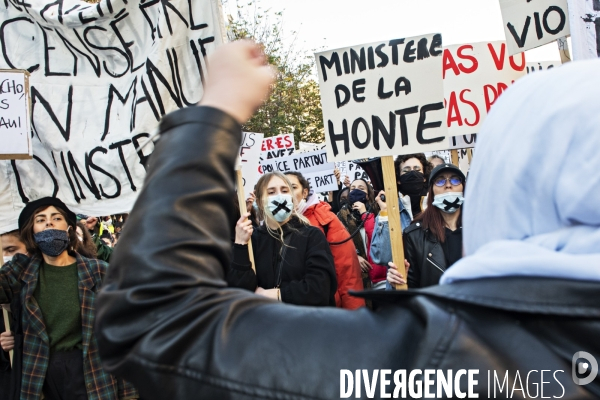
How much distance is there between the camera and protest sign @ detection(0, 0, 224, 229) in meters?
4.32

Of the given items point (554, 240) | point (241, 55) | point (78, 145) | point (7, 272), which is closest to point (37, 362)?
point (7, 272)

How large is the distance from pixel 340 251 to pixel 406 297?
13.6ft

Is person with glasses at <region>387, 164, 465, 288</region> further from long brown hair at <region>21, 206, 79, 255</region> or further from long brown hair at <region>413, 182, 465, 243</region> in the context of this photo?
long brown hair at <region>21, 206, 79, 255</region>

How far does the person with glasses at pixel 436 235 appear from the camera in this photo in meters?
4.17

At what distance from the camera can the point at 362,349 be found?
2.45 feet

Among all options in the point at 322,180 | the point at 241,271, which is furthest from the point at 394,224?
the point at 322,180

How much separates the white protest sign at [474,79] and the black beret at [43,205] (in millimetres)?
4114

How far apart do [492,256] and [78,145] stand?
4.18 metres

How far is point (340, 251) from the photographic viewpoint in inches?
194

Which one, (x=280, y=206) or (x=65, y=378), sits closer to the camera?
(x=65, y=378)

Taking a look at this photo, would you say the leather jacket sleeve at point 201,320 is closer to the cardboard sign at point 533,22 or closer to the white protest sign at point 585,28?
the white protest sign at point 585,28

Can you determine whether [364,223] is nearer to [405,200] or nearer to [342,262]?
[405,200]

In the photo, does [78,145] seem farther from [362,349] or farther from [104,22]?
[362,349]

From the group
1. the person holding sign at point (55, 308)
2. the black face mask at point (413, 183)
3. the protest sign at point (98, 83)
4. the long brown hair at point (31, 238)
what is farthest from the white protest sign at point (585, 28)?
the long brown hair at point (31, 238)
